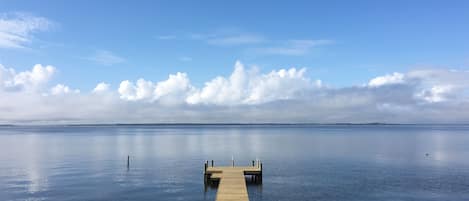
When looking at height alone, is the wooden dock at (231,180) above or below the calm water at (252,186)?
above

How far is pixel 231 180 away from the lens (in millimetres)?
34969

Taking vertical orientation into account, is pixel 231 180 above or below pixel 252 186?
above

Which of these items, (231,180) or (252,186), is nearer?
(231,180)

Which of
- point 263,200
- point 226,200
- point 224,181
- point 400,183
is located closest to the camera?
point 226,200

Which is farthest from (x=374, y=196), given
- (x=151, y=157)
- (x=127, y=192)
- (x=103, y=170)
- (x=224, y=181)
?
(x=151, y=157)

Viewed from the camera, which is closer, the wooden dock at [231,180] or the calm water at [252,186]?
the wooden dock at [231,180]

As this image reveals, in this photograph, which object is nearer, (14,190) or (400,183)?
(14,190)

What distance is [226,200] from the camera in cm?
2728

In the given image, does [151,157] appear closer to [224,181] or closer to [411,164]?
[224,181]

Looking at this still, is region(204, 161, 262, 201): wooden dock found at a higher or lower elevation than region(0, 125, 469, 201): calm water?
higher

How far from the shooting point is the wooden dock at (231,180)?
28.5 metres

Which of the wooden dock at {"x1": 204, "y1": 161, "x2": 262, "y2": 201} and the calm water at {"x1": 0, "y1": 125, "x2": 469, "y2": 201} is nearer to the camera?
the wooden dock at {"x1": 204, "y1": 161, "x2": 262, "y2": 201}

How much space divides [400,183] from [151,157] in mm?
37997

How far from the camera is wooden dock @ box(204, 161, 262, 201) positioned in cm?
2855
